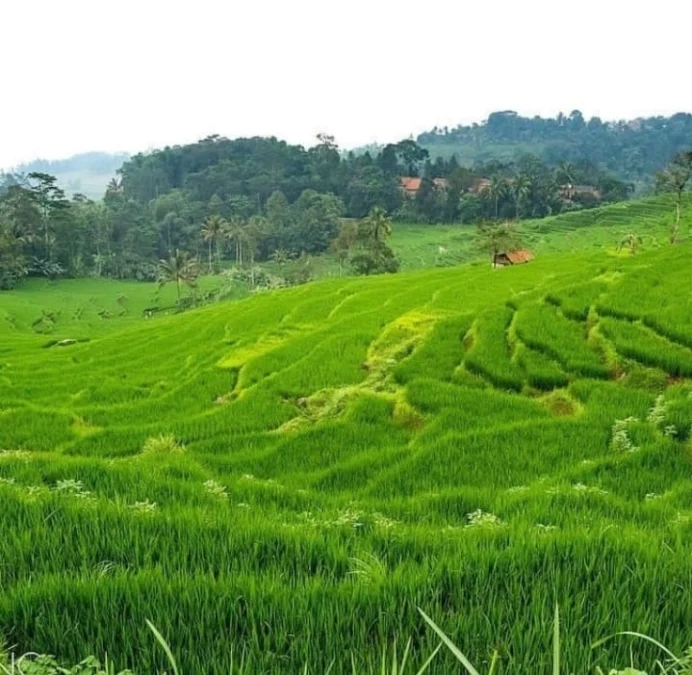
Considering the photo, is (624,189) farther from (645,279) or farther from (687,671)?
(687,671)

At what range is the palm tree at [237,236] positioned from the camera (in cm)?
8094

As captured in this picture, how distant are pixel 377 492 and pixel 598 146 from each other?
609 ft

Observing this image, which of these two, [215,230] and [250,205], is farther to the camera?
[250,205]

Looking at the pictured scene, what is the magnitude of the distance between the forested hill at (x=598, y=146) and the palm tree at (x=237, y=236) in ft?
294

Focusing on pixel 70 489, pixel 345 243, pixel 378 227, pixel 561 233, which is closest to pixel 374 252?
pixel 378 227

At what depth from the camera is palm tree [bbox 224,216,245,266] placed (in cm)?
8094

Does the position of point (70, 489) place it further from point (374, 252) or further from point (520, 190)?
point (520, 190)

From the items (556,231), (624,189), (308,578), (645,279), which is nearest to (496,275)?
(645,279)

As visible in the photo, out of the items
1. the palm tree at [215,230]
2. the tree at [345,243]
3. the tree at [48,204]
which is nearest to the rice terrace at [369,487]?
the tree at [345,243]

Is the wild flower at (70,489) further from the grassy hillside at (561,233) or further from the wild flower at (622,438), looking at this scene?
the grassy hillside at (561,233)

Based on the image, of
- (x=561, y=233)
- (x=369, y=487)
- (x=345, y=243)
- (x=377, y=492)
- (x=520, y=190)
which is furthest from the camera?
(x=520, y=190)

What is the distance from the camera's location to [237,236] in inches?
3290

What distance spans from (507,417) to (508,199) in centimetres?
8743

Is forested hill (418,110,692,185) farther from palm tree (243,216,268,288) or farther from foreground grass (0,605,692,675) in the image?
foreground grass (0,605,692,675)
